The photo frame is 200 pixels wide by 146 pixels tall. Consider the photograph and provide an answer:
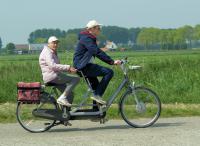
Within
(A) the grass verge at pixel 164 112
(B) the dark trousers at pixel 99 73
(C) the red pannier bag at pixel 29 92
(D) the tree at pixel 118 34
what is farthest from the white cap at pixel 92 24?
(D) the tree at pixel 118 34

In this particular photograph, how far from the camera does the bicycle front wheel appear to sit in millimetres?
8453

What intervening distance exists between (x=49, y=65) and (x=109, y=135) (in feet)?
5.42

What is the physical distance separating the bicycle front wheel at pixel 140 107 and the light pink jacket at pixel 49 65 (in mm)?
1330

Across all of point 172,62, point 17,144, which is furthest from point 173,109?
point 172,62

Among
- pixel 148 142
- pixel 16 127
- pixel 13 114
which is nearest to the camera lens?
pixel 148 142

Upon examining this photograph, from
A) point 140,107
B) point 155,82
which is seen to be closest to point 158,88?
point 155,82

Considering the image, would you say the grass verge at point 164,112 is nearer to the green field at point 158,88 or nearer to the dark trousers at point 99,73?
the green field at point 158,88

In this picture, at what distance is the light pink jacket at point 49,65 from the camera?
8039 millimetres

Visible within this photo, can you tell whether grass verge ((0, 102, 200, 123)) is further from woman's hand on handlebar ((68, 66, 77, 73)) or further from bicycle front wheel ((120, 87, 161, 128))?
woman's hand on handlebar ((68, 66, 77, 73))

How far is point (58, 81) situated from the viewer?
26.9ft

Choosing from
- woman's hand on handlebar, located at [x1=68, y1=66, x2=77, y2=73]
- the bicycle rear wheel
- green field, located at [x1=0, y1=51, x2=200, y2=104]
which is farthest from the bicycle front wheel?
green field, located at [x1=0, y1=51, x2=200, y2=104]

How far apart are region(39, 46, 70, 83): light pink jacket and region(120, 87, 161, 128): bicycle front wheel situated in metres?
1.33

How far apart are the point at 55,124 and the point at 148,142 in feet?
7.09

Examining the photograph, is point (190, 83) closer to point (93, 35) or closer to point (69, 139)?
point (93, 35)
